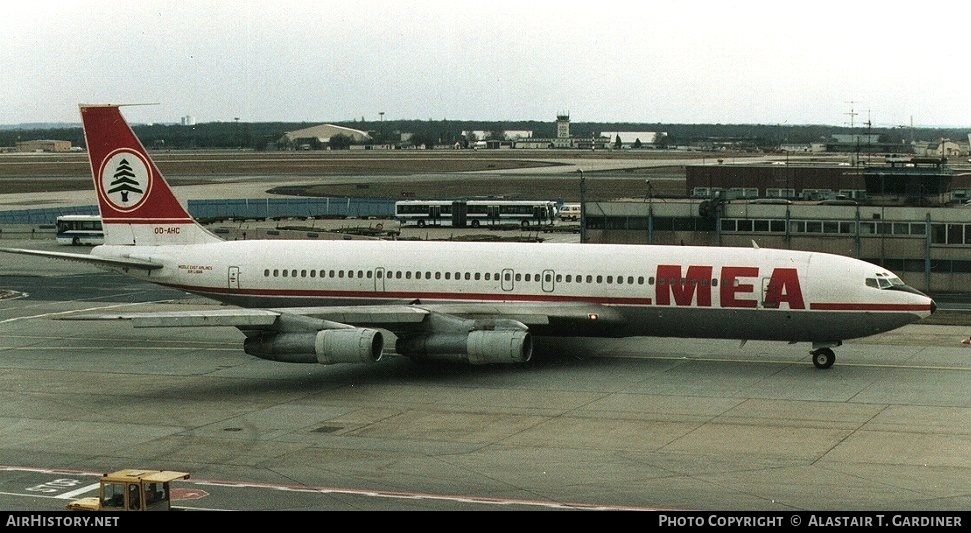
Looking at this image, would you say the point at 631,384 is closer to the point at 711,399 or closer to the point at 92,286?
the point at 711,399

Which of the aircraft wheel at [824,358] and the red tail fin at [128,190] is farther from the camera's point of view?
the red tail fin at [128,190]

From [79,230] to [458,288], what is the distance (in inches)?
2330

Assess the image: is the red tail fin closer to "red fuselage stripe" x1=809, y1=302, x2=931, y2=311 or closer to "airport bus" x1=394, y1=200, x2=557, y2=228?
"red fuselage stripe" x1=809, y1=302, x2=931, y2=311

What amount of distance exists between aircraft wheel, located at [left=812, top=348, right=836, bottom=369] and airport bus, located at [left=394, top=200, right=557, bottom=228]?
67.3m

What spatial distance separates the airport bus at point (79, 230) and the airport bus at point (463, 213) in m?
27.2

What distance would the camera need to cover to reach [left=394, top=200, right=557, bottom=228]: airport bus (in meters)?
111

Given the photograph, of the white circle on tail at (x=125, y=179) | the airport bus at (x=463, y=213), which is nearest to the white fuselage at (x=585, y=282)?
the white circle on tail at (x=125, y=179)

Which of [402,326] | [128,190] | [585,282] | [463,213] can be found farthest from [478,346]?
[463,213]

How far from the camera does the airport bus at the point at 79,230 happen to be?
317ft

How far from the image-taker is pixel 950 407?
37.0 metres

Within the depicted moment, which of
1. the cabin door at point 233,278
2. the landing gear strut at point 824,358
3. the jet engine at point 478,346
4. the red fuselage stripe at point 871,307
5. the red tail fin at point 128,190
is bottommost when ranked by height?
the landing gear strut at point 824,358

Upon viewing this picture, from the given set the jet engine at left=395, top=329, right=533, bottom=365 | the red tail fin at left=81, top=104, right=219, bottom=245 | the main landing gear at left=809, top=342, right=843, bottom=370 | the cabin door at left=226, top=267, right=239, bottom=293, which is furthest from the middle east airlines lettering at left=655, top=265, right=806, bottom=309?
the red tail fin at left=81, top=104, right=219, bottom=245

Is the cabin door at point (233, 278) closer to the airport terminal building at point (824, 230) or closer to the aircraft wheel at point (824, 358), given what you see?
the aircraft wheel at point (824, 358)

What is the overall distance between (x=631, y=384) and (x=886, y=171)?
3898 centimetres
